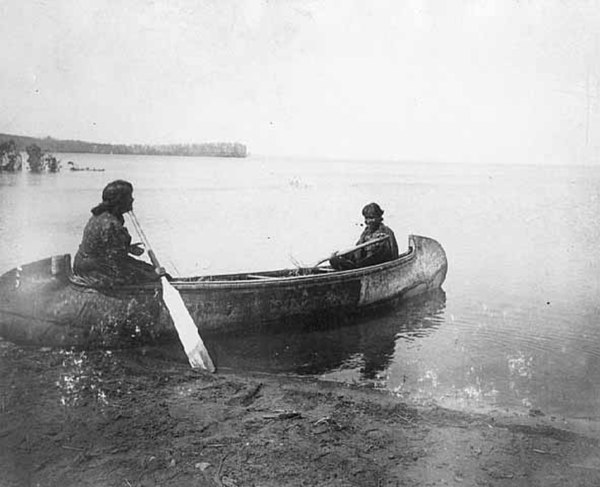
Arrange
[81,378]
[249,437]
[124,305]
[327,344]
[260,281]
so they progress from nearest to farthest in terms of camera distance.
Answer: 1. [249,437]
2. [81,378]
3. [124,305]
4. [260,281]
5. [327,344]

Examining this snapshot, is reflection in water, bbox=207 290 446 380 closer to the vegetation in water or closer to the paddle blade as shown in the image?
the paddle blade

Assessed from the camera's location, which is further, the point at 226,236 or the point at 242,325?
the point at 226,236

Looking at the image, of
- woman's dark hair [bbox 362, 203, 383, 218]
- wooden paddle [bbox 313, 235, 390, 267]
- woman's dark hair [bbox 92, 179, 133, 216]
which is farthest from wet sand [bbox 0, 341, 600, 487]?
woman's dark hair [bbox 362, 203, 383, 218]

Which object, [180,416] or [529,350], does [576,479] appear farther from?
[529,350]

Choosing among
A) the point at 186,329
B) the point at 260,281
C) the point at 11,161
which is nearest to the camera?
the point at 186,329

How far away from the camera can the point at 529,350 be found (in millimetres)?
7527

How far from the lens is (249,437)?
4.00 metres

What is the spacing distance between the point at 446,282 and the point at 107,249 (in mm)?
8023

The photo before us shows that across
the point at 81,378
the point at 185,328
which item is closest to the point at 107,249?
the point at 185,328

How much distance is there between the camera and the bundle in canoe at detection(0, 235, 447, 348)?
6.01 m

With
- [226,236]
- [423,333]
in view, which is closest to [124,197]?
[423,333]

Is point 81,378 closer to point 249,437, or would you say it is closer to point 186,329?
point 186,329

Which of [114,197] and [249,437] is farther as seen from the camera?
[114,197]

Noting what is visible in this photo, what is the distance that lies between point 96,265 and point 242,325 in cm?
201
